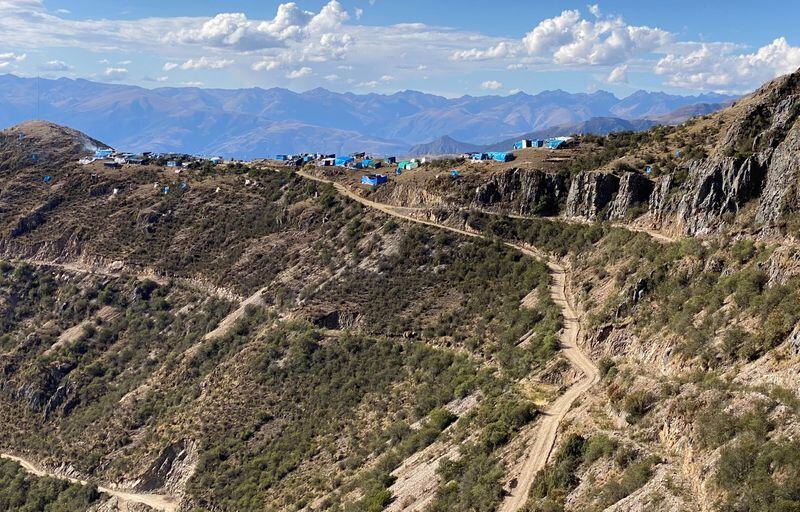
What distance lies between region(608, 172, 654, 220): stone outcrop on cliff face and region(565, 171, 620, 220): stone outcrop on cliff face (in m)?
1.41

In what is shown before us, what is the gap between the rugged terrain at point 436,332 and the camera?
29.6 meters

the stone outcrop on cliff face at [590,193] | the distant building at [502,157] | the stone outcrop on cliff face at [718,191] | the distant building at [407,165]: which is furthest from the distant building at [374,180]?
the stone outcrop on cliff face at [718,191]

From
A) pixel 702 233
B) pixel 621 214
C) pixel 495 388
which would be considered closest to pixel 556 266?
pixel 621 214

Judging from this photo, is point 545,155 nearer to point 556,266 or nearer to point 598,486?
point 556,266

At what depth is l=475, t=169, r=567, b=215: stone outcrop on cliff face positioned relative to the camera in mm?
66375

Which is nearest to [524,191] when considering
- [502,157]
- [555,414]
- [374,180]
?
[502,157]

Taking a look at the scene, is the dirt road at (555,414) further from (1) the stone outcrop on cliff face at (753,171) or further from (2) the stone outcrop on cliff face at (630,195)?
(2) the stone outcrop on cliff face at (630,195)

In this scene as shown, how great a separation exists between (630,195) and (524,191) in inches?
494

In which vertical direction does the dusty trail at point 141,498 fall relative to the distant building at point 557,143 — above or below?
below

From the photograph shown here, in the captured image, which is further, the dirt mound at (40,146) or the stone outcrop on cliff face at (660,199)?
the dirt mound at (40,146)

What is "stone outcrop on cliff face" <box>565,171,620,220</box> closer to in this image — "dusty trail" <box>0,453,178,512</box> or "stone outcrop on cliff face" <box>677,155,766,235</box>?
"stone outcrop on cliff face" <box>677,155,766,235</box>

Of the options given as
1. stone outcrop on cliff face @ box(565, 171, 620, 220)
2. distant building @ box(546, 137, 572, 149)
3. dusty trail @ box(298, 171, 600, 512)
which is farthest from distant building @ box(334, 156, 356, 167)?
dusty trail @ box(298, 171, 600, 512)

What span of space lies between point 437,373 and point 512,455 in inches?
651

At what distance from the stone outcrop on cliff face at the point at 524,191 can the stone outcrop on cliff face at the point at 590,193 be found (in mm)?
2178
